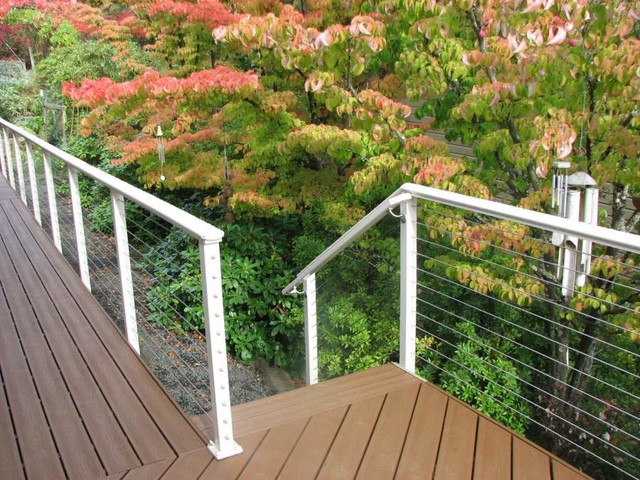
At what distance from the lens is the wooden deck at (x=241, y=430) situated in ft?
7.16

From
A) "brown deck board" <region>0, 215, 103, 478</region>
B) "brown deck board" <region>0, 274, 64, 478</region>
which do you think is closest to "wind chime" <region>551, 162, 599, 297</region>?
"brown deck board" <region>0, 215, 103, 478</region>

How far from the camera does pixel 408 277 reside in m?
2.93

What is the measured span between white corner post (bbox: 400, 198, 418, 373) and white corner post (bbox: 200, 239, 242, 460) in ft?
3.44

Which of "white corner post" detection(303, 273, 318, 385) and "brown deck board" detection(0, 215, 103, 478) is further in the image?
"white corner post" detection(303, 273, 318, 385)

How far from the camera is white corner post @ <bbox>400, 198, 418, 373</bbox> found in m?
2.85

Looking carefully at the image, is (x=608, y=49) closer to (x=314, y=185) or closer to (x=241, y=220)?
(x=314, y=185)

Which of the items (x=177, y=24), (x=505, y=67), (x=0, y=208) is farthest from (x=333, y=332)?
(x=0, y=208)

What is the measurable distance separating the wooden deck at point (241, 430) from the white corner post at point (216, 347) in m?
0.07

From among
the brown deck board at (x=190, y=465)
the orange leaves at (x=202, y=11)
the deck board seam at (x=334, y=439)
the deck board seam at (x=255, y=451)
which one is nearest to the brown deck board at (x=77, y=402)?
the brown deck board at (x=190, y=465)

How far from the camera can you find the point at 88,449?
2.30 m

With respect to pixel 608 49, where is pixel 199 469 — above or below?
below

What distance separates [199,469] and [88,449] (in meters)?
0.46

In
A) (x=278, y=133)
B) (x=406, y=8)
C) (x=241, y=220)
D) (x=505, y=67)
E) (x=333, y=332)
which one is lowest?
(x=333, y=332)

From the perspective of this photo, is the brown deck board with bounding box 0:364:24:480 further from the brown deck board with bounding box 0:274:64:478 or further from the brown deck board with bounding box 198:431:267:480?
the brown deck board with bounding box 198:431:267:480
